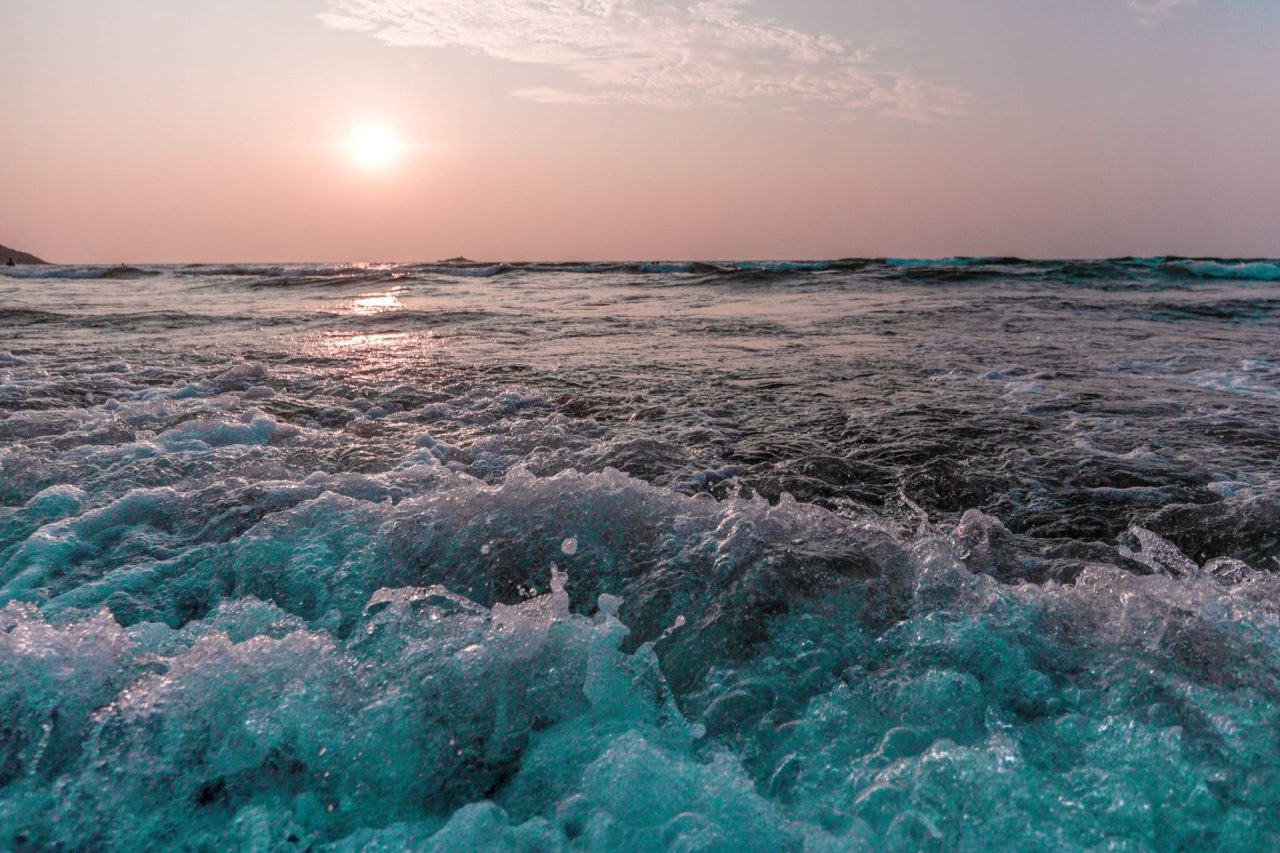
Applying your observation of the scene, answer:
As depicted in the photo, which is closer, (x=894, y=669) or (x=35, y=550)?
(x=894, y=669)

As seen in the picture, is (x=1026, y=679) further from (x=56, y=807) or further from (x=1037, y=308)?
(x=1037, y=308)

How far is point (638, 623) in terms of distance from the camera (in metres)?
2.06

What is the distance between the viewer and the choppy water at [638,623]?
4.73 feet

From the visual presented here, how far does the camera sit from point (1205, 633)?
1879 millimetres

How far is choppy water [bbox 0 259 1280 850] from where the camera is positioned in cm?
144

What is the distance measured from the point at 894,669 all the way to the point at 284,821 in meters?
1.35

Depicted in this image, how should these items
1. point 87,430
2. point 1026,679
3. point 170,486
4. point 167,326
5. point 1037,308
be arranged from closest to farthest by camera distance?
point 1026,679 → point 170,486 → point 87,430 → point 167,326 → point 1037,308

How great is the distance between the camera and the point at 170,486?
119 inches

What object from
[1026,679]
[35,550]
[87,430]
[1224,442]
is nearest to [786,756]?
[1026,679]

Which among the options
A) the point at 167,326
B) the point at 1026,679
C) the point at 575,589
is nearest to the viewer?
the point at 1026,679

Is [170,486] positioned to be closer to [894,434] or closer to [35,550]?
[35,550]

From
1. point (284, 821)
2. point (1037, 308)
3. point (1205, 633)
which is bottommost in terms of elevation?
point (284, 821)

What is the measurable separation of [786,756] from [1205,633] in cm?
116

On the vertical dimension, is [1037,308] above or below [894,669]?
above
